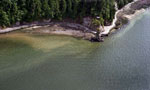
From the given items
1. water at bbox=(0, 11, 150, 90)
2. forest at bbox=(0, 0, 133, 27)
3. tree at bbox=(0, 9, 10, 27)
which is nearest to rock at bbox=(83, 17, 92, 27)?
forest at bbox=(0, 0, 133, 27)

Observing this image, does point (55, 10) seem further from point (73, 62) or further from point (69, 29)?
point (73, 62)

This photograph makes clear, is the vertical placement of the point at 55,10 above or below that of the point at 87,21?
above

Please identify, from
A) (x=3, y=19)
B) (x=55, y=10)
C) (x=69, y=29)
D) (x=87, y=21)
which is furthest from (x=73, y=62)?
(x=3, y=19)

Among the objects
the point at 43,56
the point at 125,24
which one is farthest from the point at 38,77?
the point at 125,24

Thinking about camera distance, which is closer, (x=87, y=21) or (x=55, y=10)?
(x=87, y=21)

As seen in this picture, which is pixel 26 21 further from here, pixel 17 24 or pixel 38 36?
pixel 38 36

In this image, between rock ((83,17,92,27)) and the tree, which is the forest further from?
rock ((83,17,92,27))
